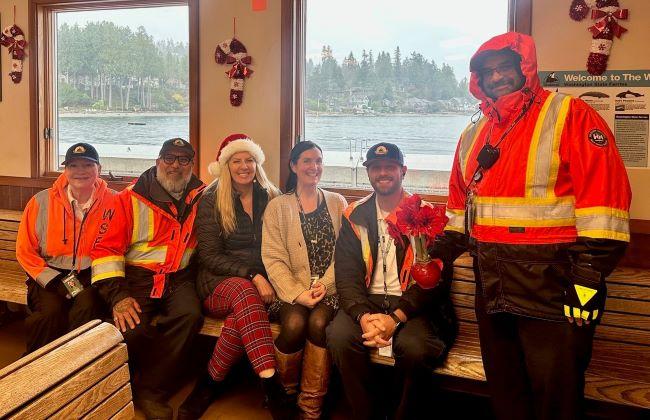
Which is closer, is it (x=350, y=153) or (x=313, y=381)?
(x=313, y=381)

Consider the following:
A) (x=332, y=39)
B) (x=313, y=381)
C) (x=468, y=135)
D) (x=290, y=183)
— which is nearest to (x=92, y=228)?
(x=290, y=183)

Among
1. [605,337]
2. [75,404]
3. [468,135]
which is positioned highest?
[468,135]

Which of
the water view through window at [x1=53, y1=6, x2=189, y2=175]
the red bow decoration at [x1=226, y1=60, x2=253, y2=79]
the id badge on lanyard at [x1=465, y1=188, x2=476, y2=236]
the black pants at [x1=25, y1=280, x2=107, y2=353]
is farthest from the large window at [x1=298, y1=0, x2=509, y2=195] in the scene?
the black pants at [x1=25, y1=280, x2=107, y2=353]

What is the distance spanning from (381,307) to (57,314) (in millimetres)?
1683

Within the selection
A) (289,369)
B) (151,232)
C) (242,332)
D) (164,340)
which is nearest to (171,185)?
(151,232)

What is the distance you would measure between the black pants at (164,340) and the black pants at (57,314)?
24cm

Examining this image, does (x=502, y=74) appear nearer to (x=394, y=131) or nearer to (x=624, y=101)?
A: (x=624, y=101)

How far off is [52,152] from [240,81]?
1.69 meters

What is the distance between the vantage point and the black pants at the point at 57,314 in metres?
2.88

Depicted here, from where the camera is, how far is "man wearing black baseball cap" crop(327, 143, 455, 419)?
235 cm

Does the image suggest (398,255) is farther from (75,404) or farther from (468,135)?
(75,404)

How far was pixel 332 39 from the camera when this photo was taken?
3432 millimetres

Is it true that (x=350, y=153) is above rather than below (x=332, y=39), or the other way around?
below

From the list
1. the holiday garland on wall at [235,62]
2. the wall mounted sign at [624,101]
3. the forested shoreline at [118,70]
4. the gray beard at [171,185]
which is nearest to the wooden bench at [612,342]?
the wall mounted sign at [624,101]
